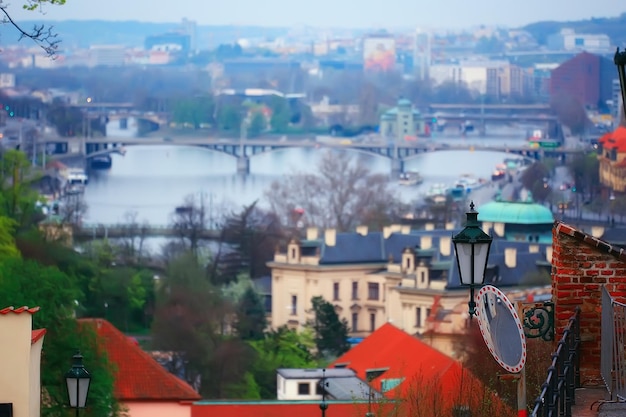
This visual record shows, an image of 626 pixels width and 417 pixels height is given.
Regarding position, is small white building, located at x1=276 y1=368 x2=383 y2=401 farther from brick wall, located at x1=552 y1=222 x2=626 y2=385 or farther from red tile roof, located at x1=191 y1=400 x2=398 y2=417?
brick wall, located at x1=552 y1=222 x2=626 y2=385

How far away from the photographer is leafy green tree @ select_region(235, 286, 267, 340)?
97.2 ft

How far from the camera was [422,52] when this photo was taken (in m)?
149

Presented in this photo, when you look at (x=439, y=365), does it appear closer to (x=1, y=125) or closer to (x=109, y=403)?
(x=109, y=403)

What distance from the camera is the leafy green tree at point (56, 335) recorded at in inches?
498

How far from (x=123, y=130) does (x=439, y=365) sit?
83273 mm

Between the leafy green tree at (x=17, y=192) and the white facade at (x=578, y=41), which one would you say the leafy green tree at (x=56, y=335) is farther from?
the white facade at (x=578, y=41)

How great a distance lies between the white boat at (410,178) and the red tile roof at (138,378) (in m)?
52.6

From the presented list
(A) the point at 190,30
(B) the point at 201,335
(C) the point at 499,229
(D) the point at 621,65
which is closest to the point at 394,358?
(B) the point at 201,335

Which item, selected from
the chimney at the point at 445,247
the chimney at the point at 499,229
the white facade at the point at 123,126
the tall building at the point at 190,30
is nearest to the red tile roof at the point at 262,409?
the chimney at the point at 445,247

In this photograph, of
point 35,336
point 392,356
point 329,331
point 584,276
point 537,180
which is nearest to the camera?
point 584,276

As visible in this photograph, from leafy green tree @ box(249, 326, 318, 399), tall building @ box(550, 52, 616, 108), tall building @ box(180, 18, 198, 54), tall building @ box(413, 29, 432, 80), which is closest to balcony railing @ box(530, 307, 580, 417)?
leafy green tree @ box(249, 326, 318, 399)

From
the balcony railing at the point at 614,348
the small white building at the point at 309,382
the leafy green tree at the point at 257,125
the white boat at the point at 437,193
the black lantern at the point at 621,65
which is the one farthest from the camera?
the leafy green tree at the point at 257,125

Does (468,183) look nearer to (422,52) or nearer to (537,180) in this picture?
(537,180)

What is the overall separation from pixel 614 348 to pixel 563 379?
35 centimetres
